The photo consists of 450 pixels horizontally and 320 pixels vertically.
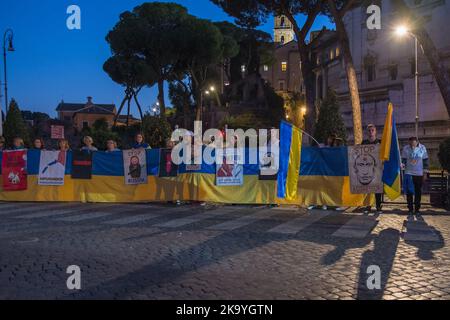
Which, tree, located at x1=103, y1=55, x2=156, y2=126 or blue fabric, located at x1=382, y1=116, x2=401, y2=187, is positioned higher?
tree, located at x1=103, y1=55, x2=156, y2=126

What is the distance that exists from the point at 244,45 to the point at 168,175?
5667 centimetres

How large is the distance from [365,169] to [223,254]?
19.1ft

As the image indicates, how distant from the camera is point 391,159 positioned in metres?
10.8

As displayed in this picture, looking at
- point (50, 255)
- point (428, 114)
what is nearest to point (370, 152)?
point (50, 255)

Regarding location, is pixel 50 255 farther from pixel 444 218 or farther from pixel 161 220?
pixel 444 218

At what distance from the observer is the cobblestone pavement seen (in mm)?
5199

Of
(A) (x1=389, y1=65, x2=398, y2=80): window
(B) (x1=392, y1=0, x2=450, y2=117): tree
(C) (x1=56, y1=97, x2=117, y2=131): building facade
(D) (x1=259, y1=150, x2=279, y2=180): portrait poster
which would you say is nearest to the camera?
(D) (x1=259, y1=150, x2=279, y2=180): portrait poster

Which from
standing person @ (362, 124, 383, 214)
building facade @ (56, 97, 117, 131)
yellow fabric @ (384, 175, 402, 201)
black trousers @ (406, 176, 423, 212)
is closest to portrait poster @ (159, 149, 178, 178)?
standing person @ (362, 124, 383, 214)

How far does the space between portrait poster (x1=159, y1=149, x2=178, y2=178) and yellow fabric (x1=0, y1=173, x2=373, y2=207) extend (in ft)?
0.52

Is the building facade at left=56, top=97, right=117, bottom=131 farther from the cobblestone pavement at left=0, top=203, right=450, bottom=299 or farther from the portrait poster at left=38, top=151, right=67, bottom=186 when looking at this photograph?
the cobblestone pavement at left=0, top=203, right=450, bottom=299

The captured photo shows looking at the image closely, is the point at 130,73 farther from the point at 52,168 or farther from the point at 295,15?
the point at 52,168

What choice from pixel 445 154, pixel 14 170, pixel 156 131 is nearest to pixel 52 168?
pixel 14 170

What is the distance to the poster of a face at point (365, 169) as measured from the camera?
11217 mm

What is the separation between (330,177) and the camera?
11.9 meters
